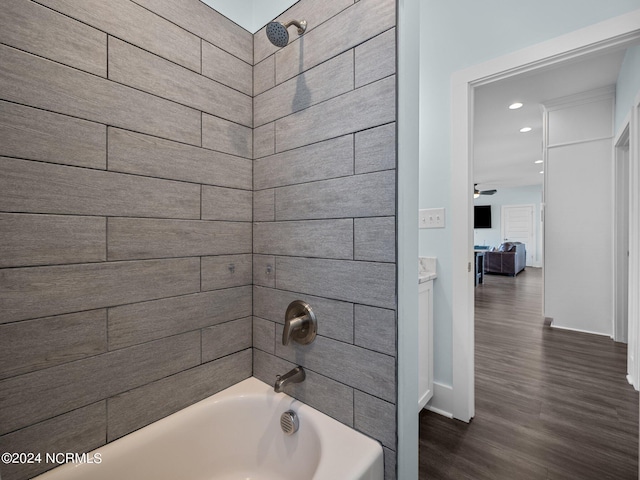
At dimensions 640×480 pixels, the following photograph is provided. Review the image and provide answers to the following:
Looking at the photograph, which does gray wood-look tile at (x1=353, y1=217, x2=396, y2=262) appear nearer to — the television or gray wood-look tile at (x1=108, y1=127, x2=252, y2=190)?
gray wood-look tile at (x1=108, y1=127, x2=252, y2=190)

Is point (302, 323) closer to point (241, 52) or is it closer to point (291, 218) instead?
point (291, 218)

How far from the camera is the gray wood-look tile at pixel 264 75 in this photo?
1.39 m

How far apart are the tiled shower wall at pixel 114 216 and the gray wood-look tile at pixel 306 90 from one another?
149 mm

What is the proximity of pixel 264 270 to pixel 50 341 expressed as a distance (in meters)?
0.78

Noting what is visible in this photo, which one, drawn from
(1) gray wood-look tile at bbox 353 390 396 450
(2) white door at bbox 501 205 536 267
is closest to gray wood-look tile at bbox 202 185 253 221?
(1) gray wood-look tile at bbox 353 390 396 450

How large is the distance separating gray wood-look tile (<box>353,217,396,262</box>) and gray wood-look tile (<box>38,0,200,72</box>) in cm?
97

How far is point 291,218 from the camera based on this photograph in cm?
130

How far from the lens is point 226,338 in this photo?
1.37 meters

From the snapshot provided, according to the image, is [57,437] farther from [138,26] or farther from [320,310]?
[138,26]

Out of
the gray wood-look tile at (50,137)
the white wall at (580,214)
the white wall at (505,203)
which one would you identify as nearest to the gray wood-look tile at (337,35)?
the gray wood-look tile at (50,137)

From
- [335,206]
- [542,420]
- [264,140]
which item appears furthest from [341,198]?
[542,420]

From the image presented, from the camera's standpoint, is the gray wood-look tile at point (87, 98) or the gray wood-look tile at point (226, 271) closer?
the gray wood-look tile at point (87, 98)

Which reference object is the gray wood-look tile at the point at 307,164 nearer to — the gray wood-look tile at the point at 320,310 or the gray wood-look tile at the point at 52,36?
the gray wood-look tile at the point at 320,310

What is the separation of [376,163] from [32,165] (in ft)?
3.46
